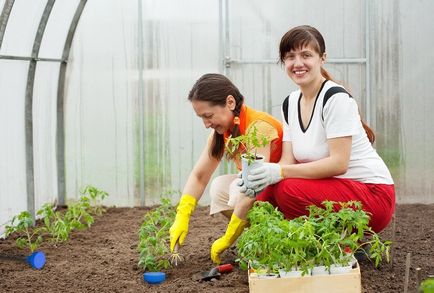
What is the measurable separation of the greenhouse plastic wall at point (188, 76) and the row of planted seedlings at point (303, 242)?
3513 millimetres

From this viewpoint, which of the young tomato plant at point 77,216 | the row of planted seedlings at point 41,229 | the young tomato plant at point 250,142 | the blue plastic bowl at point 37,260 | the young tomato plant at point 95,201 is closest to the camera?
the young tomato plant at point 250,142

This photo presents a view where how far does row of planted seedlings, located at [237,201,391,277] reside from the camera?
343 centimetres

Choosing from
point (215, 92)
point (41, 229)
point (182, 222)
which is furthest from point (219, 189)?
point (41, 229)

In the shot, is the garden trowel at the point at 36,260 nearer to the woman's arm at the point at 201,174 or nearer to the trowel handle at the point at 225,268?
the woman's arm at the point at 201,174

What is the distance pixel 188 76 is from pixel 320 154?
3344 mm

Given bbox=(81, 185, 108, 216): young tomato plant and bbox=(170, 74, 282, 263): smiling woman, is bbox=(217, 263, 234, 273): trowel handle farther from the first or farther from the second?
bbox=(81, 185, 108, 216): young tomato plant

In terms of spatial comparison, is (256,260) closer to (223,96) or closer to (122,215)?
(223,96)

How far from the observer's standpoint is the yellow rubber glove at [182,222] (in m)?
4.31

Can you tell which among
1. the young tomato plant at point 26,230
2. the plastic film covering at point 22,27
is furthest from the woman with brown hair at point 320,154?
the plastic film covering at point 22,27

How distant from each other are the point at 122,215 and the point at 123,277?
7.82 feet

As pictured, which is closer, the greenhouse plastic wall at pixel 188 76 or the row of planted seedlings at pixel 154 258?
the row of planted seedlings at pixel 154 258

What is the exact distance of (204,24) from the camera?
281 inches

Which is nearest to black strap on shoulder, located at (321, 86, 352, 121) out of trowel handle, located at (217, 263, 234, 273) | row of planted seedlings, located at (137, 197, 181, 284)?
trowel handle, located at (217, 263, 234, 273)

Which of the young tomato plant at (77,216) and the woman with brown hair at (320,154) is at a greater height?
the woman with brown hair at (320,154)
